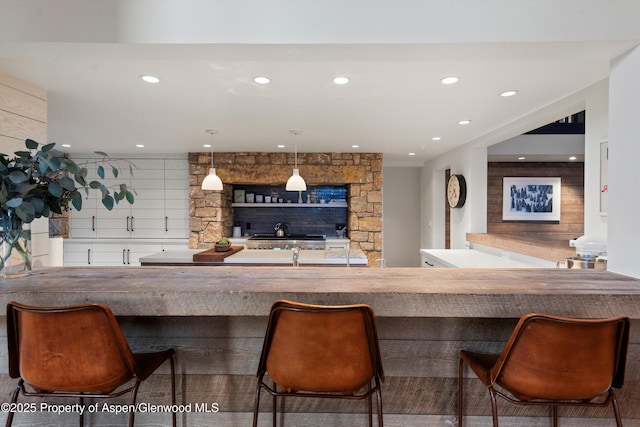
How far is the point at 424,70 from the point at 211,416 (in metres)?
2.35

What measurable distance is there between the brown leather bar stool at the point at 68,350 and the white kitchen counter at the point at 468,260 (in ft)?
9.33

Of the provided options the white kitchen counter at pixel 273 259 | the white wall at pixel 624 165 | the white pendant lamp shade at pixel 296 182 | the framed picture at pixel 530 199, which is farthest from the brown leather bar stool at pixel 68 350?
the framed picture at pixel 530 199

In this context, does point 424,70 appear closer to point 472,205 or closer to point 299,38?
point 299,38

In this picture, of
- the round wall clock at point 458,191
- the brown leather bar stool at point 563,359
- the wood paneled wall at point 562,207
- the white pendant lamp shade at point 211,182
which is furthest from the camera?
the wood paneled wall at point 562,207

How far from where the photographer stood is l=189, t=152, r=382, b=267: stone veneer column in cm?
537

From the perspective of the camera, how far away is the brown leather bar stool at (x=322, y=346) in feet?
3.47

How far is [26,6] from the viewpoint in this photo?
156cm

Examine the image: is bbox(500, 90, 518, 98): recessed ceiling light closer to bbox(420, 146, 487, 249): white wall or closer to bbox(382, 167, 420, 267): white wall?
bbox(420, 146, 487, 249): white wall

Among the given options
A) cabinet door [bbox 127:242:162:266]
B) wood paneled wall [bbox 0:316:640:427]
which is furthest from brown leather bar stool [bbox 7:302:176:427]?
cabinet door [bbox 127:242:162:266]

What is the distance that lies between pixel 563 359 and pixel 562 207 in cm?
579

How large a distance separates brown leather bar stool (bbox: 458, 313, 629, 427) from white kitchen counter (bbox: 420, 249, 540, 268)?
2071 mm

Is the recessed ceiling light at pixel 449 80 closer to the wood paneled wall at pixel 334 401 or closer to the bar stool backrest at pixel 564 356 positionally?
the wood paneled wall at pixel 334 401

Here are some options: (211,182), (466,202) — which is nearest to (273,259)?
(211,182)

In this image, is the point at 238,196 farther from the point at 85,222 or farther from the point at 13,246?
the point at 13,246
